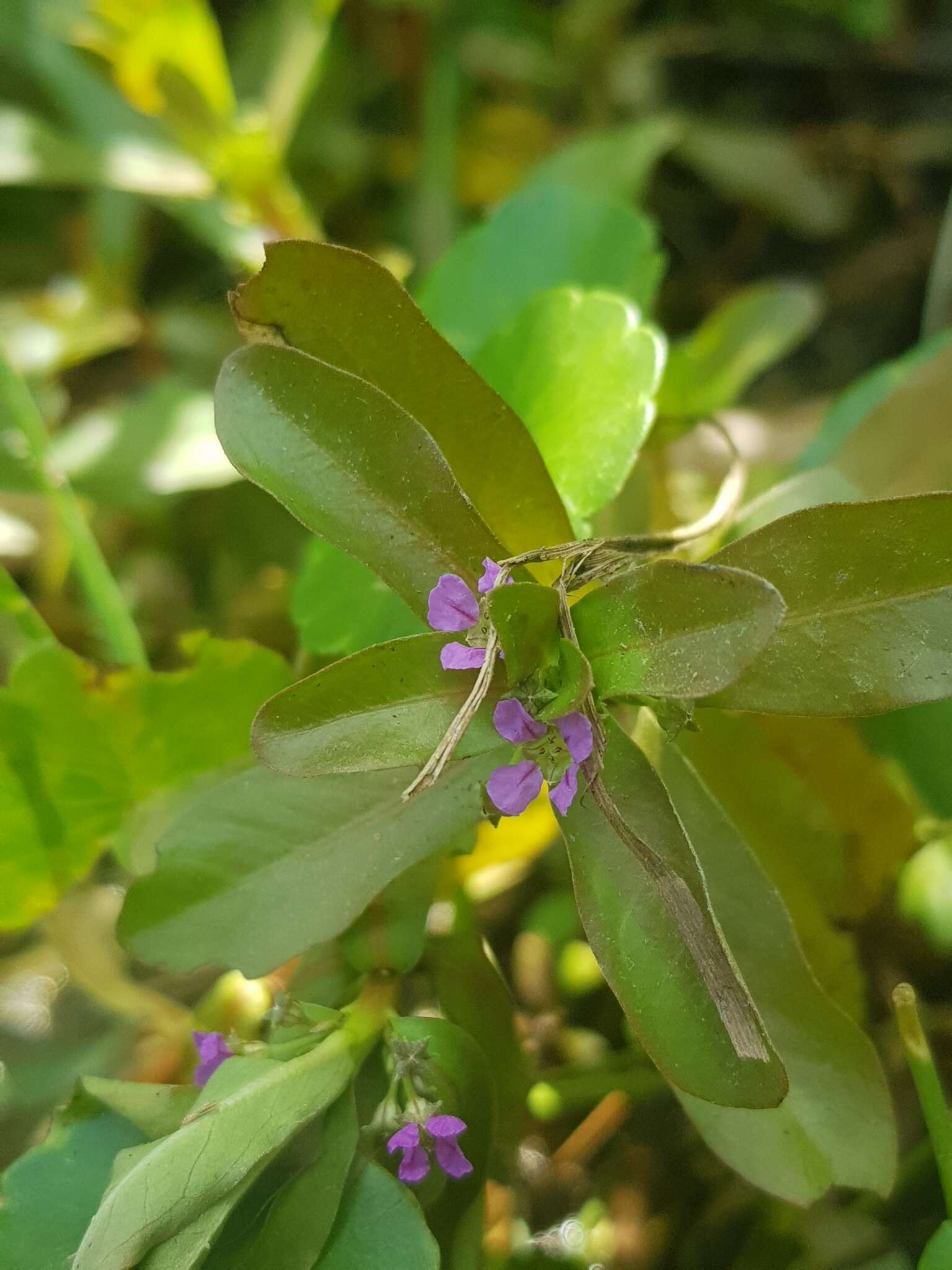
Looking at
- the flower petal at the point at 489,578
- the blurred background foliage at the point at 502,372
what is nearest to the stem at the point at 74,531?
the blurred background foliage at the point at 502,372

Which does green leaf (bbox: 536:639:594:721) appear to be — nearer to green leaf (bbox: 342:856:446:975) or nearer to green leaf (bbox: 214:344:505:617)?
green leaf (bbox: 214:344:505:617)

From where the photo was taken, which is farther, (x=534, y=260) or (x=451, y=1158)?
(x=534, y=260)

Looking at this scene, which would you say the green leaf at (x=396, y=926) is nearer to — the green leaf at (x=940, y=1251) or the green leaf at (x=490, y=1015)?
the green leaf at (x=490, y=1015)

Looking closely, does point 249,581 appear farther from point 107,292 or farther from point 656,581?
point 656,581

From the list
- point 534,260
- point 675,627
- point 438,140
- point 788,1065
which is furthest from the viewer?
point 438,140

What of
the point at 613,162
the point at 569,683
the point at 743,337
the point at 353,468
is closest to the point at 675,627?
the point at 569,683

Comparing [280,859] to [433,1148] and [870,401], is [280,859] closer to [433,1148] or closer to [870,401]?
[433,1148]
